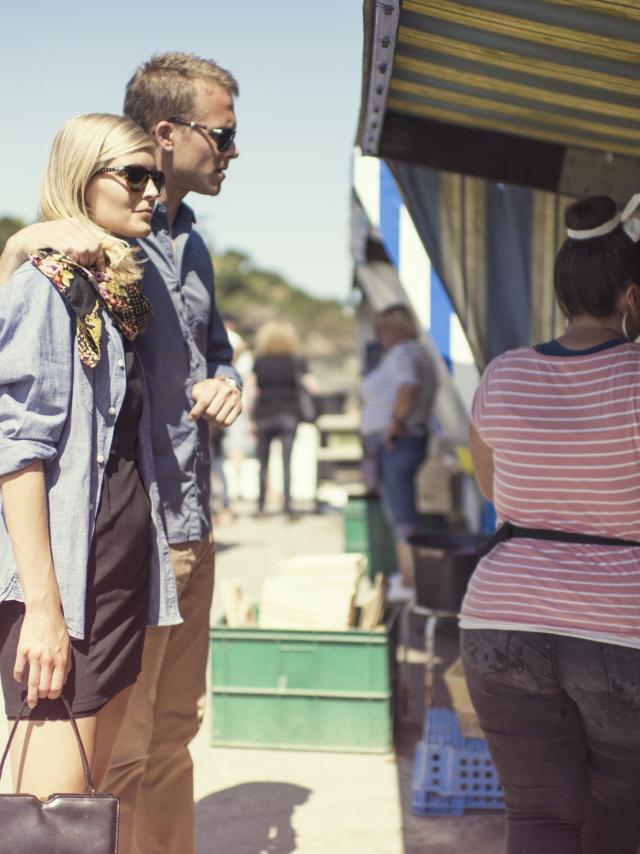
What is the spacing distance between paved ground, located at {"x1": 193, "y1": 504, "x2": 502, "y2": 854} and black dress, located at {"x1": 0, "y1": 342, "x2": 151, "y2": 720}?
1.71 m

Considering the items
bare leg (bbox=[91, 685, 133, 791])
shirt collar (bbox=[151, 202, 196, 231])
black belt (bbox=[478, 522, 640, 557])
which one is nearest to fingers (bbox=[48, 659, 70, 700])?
bare leg (bbox=[91, 685, 133, 791])

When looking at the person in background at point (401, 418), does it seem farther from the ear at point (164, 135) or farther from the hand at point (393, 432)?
the ear at point (164, 135)

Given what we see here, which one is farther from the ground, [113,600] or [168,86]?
[168,86]

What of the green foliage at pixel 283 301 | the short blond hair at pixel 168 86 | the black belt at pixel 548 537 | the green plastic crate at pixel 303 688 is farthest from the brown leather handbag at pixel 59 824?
the green foliage at pixel 283 301

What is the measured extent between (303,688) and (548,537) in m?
2.48

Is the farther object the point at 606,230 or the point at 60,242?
the point at 606,230

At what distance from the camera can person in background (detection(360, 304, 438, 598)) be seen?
7168mm

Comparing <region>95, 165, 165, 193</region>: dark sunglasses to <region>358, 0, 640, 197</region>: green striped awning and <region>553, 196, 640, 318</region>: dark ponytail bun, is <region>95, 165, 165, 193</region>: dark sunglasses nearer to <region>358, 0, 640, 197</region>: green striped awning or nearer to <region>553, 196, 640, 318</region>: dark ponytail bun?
<region>358, 0, 640, 197</region>: green striped awning

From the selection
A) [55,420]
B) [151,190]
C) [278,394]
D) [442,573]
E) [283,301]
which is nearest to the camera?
[55,420]

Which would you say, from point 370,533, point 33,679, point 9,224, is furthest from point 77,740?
point 9,224

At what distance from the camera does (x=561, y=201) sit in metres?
3.92

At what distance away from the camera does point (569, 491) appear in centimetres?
216

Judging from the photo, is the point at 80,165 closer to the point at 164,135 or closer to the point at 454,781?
the point at 164,135

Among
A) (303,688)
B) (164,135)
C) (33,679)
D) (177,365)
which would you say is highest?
(164,135)
